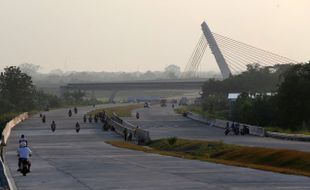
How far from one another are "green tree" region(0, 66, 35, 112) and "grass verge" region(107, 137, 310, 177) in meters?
Result: 116

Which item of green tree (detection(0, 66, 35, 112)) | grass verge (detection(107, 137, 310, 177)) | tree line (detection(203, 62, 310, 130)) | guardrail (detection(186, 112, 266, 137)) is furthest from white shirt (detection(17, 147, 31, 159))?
green tree (detection(0, 66, 35, 112))

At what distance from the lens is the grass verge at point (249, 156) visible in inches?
1479

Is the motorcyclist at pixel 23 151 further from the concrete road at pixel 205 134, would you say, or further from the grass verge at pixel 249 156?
the concrete road at pixel 205 134

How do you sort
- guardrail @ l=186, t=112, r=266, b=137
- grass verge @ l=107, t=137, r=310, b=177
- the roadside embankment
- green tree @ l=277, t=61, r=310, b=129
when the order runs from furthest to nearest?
green tree @ l=277, t=61, r=310, b=129 < guardrail @ l=186, t=112, r=266, b=137 < the roadside embankment < grass verge @ l=107, t=137, r=310, b=177

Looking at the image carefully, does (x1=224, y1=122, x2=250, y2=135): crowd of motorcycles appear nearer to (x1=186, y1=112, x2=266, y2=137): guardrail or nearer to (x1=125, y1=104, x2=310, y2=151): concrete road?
(x1=186, y1=112, x2=266, y2=137): guardrail

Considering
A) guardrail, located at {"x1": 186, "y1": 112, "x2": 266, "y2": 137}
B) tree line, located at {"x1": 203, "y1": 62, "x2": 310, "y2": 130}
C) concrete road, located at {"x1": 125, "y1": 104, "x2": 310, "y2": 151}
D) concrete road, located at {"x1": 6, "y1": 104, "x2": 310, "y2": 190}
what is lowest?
concrete road, located at {"x1": 6, "y1": 104, "x2": 310, "y2": 190}

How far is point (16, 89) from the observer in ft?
591

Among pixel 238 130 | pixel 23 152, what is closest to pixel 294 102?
pixel 238 130

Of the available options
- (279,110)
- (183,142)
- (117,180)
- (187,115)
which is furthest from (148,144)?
(187,115)

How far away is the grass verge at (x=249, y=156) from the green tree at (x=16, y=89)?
4584 inches

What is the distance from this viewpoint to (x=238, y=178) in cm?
3073

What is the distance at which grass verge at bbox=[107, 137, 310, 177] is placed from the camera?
123 ft

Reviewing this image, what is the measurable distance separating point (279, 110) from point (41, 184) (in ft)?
214

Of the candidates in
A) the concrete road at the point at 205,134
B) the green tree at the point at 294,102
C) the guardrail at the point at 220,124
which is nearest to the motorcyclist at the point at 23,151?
the concrete road at the point at 205,134
